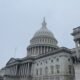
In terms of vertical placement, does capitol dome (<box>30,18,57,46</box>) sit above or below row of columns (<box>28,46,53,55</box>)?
above

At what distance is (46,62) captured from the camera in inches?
3273

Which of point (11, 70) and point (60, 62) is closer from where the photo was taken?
point (60, 62)

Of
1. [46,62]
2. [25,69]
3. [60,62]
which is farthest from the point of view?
[25,69]

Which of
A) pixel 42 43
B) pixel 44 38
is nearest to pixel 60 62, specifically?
pixel 42 43

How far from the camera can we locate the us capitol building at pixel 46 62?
72000 mm

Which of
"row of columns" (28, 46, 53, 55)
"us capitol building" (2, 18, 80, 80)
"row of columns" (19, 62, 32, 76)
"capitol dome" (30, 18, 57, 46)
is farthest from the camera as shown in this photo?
"capitol dome" (30, 18, 57, 46)

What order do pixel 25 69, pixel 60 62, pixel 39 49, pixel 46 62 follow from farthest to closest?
pixel 39 49 < pixel 25 69 < pixel 46 62 < pixel 60 62

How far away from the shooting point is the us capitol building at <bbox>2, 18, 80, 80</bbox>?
72000 mm

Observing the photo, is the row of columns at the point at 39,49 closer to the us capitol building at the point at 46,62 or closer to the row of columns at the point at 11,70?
the us capitol building at the point at 46,62

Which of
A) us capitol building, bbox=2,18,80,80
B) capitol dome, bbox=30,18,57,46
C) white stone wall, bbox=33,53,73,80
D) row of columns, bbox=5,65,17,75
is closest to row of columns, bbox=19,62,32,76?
us capitol building, bbox=2,18,80,80

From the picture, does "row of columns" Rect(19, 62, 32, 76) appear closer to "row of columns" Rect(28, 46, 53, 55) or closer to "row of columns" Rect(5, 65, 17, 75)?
"row of columns" Rect(5, 65, 17, 75)

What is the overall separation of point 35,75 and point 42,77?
19.8 feet

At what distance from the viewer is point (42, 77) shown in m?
82.7

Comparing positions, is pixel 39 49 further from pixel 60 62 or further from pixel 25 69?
pixel 60 62
